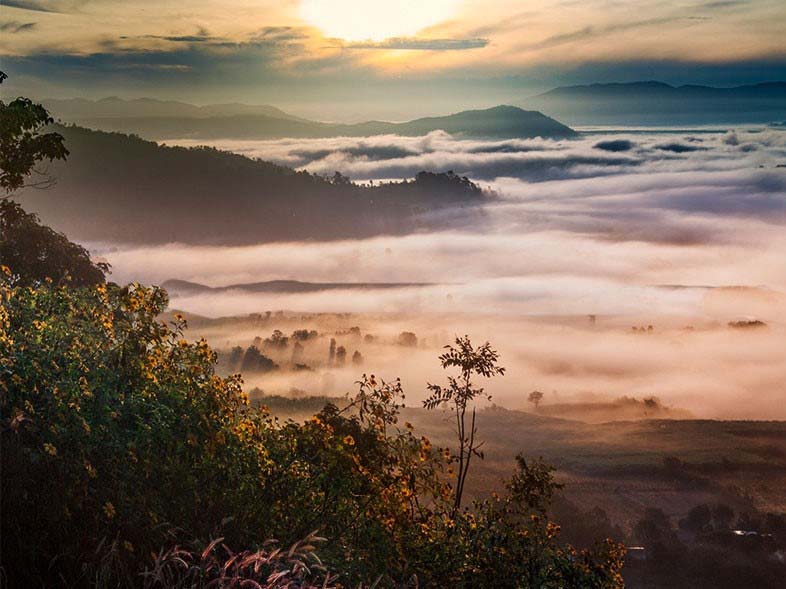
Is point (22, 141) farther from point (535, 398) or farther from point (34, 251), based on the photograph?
point (535, 398)

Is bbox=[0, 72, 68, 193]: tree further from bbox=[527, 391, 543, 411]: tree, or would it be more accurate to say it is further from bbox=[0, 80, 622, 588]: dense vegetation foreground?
bbox=[527, 391, 543, 411]: tree

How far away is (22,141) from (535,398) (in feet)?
529

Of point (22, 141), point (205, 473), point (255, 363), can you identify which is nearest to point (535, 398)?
point (255, 363)

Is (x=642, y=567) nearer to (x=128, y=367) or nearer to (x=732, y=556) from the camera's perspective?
Answer: (x=732, y=556)

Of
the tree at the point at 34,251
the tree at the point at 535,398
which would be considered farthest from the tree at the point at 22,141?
the tree at the point at 535,398

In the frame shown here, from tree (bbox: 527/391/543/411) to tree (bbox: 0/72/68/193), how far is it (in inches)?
5934

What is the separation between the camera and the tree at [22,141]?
23906mm

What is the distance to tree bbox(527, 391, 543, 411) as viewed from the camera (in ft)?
577

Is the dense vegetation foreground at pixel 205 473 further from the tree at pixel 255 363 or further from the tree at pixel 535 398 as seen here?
the tree at pixel 535 398

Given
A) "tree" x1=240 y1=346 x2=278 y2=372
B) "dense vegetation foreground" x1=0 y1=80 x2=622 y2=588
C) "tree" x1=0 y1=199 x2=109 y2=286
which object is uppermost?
"tree" x1=0 y1=199 x2=109 y2=286

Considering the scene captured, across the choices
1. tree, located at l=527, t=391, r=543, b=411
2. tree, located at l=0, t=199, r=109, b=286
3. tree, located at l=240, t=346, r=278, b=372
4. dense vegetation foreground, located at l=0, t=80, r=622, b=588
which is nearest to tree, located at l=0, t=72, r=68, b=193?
tree, located at l=0, t=199, r=109, b=286

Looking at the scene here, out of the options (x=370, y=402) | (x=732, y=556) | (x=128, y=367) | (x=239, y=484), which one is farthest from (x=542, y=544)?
(x=732, y=556)

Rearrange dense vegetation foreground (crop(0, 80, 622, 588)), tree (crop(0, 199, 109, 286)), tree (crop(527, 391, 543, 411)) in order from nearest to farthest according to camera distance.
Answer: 1. dense vegetation foreground (crop(0, 80, 622, 588))
2. tree (crop(0, 199, 109, 286))
3. tree (crop(527, 391, 543, 411))

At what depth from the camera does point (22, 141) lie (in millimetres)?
25156
